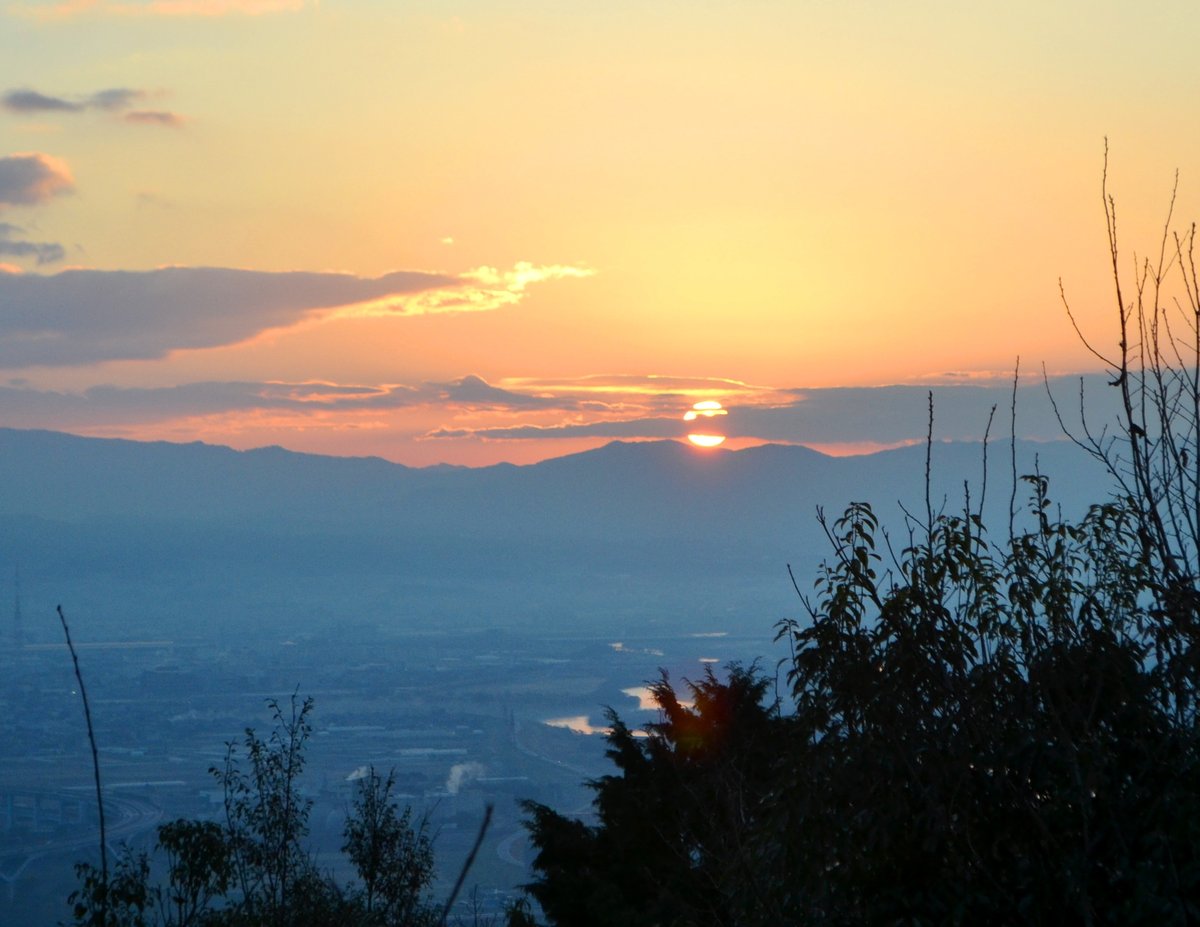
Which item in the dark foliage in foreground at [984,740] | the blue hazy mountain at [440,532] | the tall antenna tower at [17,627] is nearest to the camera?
the dark foliage in foreground at [984,740]

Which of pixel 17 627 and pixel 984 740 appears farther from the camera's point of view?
pixel 17 627

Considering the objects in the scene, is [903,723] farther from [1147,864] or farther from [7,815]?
[7,815]

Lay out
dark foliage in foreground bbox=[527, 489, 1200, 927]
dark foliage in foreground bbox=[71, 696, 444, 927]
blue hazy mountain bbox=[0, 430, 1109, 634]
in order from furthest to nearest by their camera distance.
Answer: blue hazy mountain bbox=[0, 430, 1109, 634] → dark foliage in foreground bbox=[71, 696, 444, 927] → dark foliage in foreground bbox=[527, 489, 1200, 927]

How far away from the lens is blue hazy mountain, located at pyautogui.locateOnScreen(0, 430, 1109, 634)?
324 feet

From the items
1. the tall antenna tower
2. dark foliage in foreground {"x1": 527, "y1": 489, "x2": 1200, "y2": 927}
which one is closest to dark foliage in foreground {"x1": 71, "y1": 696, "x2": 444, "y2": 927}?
dark foliage in foreground {"x1": 527, "y1": 489, "x2": 1200, "y2": 927}

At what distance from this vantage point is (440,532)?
156 metres

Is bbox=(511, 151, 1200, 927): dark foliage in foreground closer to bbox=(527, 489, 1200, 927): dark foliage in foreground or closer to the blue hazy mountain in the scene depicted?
bbox=(527, 489, 1200, 927): dark foliage in foreground

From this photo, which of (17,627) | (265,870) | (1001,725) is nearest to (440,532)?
(17,627)

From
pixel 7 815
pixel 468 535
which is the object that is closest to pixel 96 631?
pixel 7 815

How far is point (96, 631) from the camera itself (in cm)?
8250

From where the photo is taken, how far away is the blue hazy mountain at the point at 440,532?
98625mm

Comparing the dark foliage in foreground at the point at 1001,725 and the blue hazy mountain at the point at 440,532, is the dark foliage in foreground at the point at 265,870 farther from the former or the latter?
the blue hazy mountain at the point at 440,532

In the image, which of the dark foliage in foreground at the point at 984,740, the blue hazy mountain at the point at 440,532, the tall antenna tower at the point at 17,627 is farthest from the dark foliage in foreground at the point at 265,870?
the tall antenna tower at the point at 17,627

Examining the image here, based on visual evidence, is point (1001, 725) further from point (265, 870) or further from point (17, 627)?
point (17, 627)
